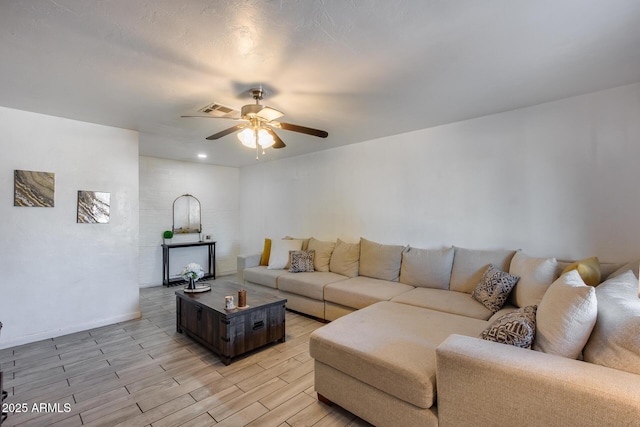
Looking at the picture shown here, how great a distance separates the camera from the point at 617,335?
119cm

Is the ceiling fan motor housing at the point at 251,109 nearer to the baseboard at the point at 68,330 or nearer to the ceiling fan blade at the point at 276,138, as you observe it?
the ceiling fan blade at the point at 276,138

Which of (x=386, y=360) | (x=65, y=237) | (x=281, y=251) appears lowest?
(x=386, y=360)

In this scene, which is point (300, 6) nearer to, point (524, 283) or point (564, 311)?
point (564, 311)

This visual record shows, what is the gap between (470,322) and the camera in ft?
7.23

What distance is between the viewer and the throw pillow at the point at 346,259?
387 centimetres

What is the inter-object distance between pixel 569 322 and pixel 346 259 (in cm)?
275

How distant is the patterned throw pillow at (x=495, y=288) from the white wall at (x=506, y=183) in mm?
633

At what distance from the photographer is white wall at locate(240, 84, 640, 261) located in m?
2.50

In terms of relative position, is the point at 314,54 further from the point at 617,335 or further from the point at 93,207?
the point at 93,207

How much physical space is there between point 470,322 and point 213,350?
2.30 metres

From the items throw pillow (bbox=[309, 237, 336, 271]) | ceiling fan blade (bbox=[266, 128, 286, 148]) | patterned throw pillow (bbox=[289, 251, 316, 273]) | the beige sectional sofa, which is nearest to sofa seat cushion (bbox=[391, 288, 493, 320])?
the beige sectional sofa

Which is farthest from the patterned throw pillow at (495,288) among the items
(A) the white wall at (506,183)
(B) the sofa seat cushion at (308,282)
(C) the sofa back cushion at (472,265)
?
(B) the sofa seat cushion at (308,282)

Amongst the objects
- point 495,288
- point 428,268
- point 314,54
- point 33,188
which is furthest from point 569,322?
point 33,188

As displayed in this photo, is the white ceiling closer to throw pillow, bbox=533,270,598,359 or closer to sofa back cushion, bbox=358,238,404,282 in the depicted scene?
throw pillow, bbox=533,270,598,359
